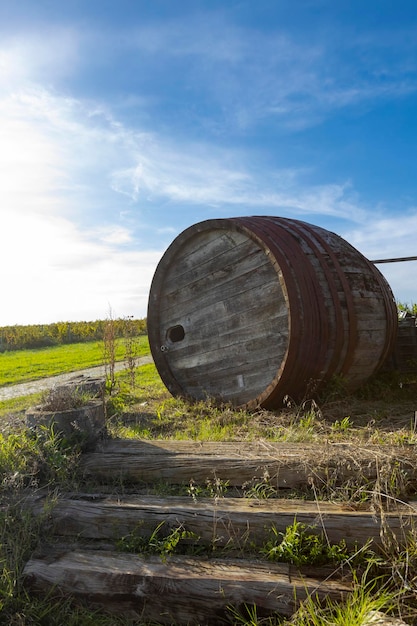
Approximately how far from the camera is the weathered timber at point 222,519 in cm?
248

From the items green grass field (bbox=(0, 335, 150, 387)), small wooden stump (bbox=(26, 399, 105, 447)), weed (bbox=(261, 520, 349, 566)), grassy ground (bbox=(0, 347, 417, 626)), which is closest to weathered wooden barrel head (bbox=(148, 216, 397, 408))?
grassy ground (bbox=(0, 347, 417, 626))

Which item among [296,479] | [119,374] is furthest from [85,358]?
[296,479]

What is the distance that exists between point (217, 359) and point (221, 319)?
0.44 m

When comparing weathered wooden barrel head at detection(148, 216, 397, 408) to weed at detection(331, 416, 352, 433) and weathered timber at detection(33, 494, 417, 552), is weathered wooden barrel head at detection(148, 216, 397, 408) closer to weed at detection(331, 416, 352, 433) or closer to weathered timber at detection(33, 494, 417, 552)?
weed at detection(331, 416, 352, 433)

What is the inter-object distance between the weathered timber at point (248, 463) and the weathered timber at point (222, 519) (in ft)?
0.78

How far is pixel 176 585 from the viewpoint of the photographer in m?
2.35

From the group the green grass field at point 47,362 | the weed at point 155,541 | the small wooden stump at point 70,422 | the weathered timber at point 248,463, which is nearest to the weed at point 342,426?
the weathered timber at point 248,463

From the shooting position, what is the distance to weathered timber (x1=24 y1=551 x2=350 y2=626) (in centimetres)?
224

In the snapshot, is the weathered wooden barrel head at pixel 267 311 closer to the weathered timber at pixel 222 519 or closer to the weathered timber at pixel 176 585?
the weathered timber at pixel 222 519

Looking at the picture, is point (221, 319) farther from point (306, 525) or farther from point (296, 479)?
point (306, 525)

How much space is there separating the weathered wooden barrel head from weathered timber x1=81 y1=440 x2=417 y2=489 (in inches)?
47.6

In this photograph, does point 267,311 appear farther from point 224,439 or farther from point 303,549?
point 303,549

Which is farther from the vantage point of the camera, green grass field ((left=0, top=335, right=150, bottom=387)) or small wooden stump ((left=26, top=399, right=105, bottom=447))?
green grass field ((left=0, top=335, right=150, bottom=387))

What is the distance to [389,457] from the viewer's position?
2.84 metres
